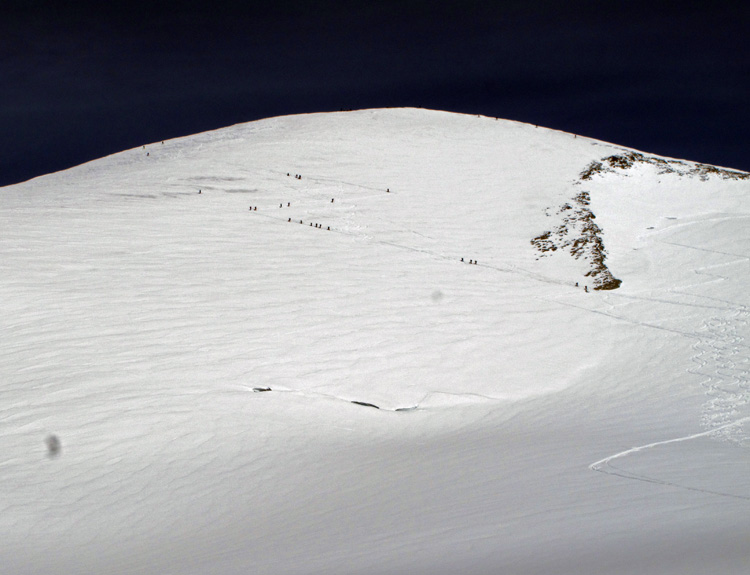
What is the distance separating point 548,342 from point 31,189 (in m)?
24.5

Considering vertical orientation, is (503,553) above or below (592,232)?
below

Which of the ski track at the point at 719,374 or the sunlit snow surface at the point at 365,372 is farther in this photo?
the ski track at the point at 719,374

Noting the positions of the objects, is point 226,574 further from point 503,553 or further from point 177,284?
point 177,284

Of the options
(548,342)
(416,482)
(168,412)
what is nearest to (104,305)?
(168,412)

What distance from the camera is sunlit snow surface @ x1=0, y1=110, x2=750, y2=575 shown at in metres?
8.66

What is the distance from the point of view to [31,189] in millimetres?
30516

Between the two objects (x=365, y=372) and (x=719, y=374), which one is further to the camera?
(x=365, y=372)

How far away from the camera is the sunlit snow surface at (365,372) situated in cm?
866

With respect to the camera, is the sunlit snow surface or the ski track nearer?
the sunlit snow surface

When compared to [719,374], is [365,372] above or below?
below

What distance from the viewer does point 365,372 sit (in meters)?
16.6

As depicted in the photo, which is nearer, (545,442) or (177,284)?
(545,442)

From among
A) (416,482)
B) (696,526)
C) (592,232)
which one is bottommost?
(416,482)

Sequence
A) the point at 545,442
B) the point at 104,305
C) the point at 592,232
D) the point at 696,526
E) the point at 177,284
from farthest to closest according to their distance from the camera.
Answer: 1. the point at 592,232
2. the point at 177,284
3. the point at 104,305
4. the point at 545,442
5. the point at 696,526
